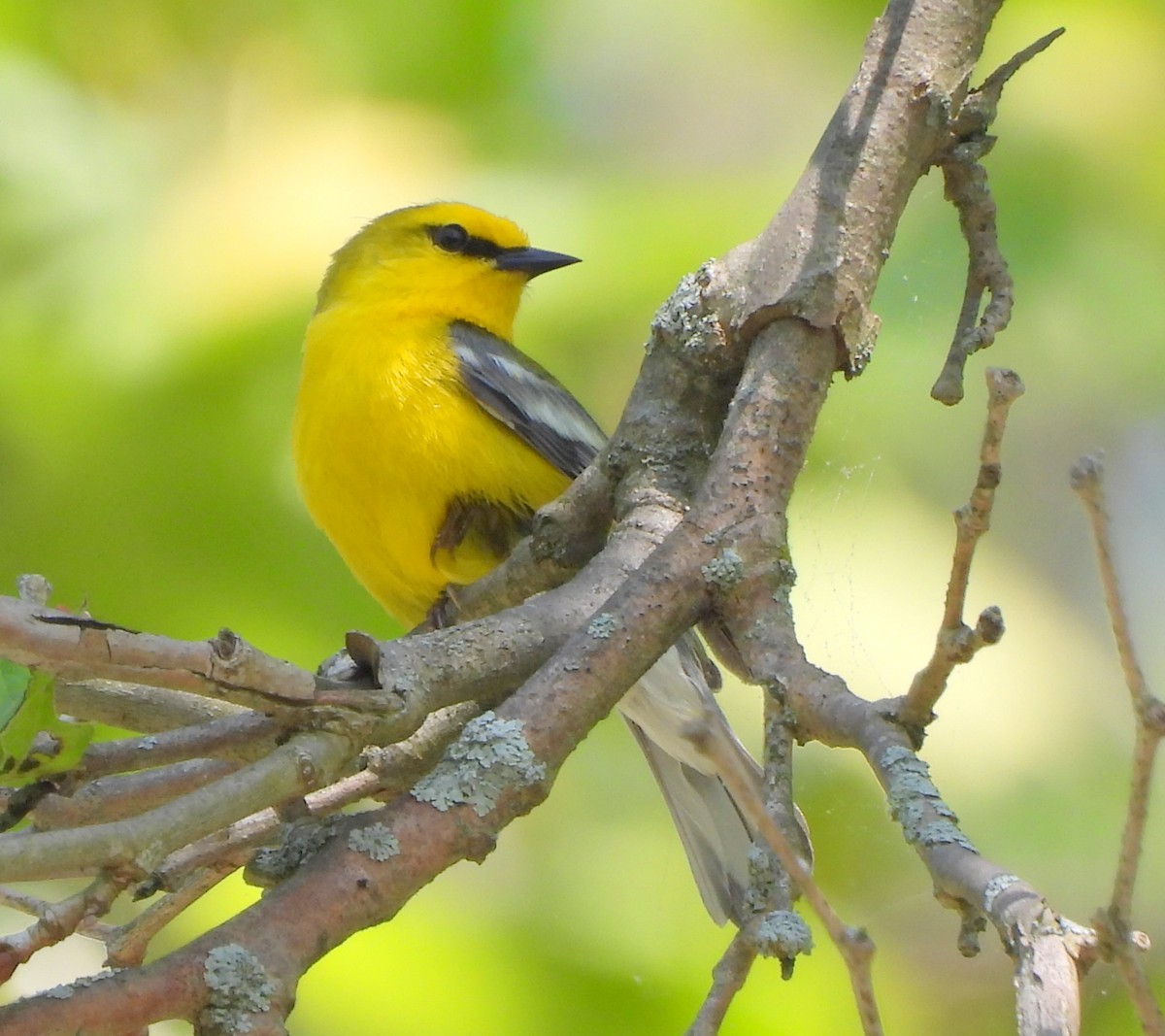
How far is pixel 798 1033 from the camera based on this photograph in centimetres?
356

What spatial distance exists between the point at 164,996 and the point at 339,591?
273 cm

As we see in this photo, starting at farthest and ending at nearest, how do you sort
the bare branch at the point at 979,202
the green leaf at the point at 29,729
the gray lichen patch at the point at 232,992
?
the bare branch at the point at 979,202, the green leaf at the point at 29,729, the gray lichen patch at the point at 232,992

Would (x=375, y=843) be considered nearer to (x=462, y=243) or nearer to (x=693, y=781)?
(x=693, y=781)

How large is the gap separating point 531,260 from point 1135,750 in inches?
120

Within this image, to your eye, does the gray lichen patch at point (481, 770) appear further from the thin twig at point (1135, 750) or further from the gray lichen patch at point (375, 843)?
the thin twig at point (1135, 750)

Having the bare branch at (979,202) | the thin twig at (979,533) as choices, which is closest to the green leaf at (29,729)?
the thin twig at (979,533)

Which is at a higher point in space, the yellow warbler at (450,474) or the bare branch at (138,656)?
the yellow warbler at (450,474)

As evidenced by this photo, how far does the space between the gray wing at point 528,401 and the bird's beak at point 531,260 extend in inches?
15.2

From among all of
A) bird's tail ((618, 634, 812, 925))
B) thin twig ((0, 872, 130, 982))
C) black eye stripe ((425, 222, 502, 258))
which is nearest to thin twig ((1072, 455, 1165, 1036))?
thin twig ((0, 872, 130, 982))

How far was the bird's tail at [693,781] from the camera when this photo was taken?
2.97 m

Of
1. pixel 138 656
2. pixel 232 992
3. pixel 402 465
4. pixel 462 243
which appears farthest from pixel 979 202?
pixel 462 243

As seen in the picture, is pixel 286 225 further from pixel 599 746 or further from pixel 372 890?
pixel 372 890

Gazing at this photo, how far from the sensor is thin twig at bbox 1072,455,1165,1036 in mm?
1108

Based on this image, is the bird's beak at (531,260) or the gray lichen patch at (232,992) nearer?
the gray lichen patch at (232,992)
